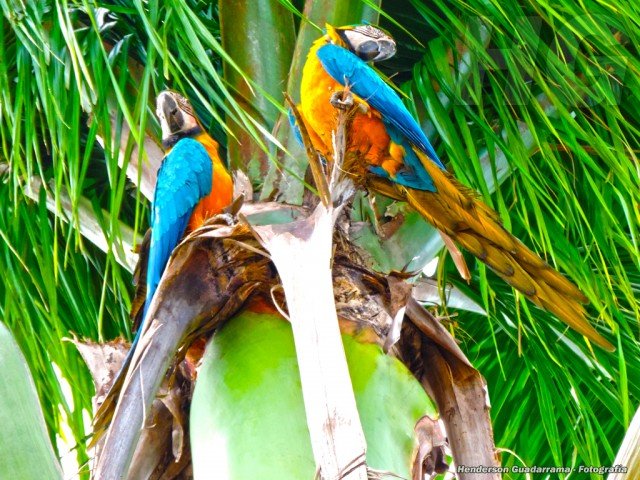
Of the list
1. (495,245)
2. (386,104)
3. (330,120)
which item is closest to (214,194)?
(330,120)

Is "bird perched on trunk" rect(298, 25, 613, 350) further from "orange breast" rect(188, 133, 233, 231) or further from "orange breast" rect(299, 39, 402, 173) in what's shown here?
"orange breast" rect(188, 133, 233, 231)

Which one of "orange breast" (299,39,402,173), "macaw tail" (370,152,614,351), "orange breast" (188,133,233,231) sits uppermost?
"orange breast" (299,39,402,173)

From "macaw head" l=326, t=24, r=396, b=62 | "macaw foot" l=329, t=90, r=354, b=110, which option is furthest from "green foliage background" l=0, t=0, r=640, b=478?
"macaw foot" l=329, t=90, r=354, b=110

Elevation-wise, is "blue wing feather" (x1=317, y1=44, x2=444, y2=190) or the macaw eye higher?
the macaw eye

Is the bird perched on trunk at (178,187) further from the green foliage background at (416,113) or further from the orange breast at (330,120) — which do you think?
the orange breast at (330,120)

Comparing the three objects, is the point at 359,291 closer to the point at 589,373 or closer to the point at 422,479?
the point at 422,479

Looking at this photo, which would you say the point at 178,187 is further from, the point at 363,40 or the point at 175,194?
the point at 363,40

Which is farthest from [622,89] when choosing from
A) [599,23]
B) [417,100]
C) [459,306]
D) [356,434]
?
[356,434]

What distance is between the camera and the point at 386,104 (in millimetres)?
1616

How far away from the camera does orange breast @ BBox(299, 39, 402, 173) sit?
1.63 metres

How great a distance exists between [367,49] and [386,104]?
5.3 inches

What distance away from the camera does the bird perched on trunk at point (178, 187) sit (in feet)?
5.33

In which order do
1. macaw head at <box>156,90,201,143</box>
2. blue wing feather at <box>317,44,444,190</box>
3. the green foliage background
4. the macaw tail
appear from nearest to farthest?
the macaw tail < the green foliage background < blue wing feather at <box>317,44,444,190</box> < macaw head at <box>156,90,201,143</box>

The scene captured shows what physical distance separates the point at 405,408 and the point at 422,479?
113 millimetres
